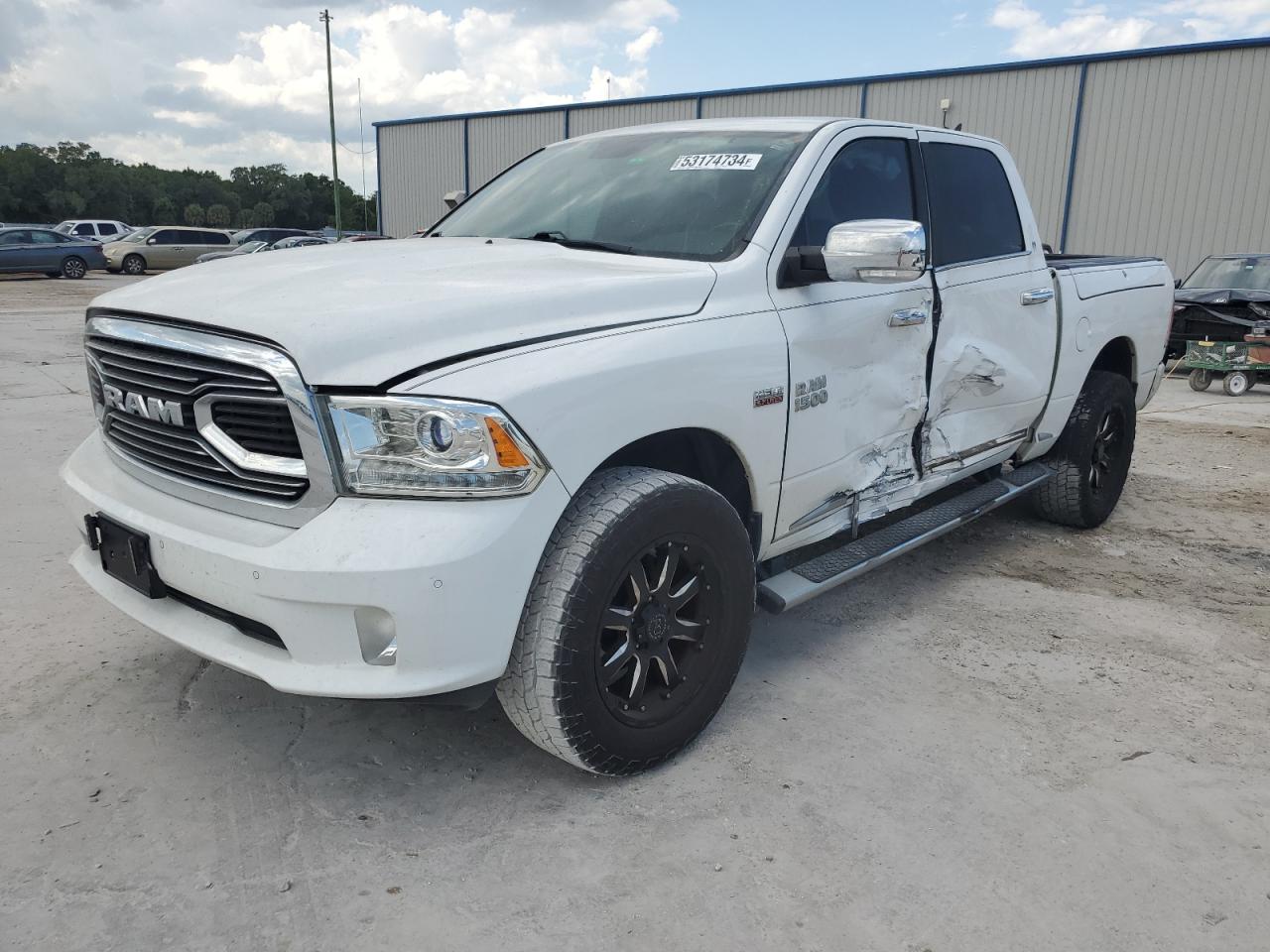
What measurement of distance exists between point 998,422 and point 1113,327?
1.22 meters

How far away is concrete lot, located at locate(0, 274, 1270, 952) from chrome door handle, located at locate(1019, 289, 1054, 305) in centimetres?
133

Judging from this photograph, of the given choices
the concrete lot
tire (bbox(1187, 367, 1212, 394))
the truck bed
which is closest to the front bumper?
the concrete lot

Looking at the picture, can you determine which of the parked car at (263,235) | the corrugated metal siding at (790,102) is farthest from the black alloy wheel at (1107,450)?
the parked car at (263,235)

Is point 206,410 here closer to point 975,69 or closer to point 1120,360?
point 1120,360

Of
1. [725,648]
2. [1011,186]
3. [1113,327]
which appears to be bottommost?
[725,648]

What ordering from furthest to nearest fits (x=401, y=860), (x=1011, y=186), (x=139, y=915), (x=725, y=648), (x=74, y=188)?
(x=74, y=188)
(x=1011, y=186)
(x=725, y=648)
(x=401, y=860)
(x=139, y=915)

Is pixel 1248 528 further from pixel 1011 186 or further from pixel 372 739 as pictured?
pixel 372 739

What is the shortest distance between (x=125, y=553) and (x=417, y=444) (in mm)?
973

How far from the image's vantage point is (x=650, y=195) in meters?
3.38

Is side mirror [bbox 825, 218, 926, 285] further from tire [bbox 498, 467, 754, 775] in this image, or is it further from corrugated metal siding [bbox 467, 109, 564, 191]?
corrugated metal siding [bbox 467, 109, 564, 191]

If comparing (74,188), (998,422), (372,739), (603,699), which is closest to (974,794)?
(603,699)

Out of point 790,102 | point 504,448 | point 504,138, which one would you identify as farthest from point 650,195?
point 504,138

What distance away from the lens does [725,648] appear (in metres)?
2.85

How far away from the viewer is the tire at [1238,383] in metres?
10.7
